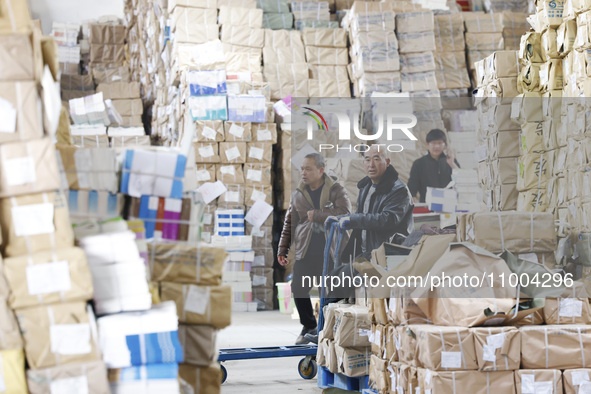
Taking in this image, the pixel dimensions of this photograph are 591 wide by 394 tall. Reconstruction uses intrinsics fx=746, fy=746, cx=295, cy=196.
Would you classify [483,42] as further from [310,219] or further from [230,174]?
[310,219]

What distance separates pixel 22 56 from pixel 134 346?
1.06 meters

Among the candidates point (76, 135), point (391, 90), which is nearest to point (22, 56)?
point (391, 90)

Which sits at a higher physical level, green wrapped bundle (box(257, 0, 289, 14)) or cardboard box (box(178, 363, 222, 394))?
green wrapped bundle (box(257, 0, 289, 14))

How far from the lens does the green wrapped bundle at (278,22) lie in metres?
11.3

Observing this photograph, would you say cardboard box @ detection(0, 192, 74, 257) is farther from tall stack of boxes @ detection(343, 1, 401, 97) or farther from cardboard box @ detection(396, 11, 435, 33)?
cardboard box @ detection(396, 11, 435, 33)

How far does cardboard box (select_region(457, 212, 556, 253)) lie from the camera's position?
458 cm

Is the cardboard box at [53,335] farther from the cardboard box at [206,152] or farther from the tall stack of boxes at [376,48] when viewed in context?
the tall stack of boxes at [376,48]

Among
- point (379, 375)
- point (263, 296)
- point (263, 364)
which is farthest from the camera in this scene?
point (263, 296)

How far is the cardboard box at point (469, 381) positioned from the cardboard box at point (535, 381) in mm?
34

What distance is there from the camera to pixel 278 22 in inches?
444

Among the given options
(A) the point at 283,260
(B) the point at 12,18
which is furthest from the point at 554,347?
(A) the point at 283,260

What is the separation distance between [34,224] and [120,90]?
9708 mm

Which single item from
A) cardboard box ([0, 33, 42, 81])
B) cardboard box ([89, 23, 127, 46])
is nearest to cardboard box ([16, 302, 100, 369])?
cardboard box ([0, 33, 42, 81])

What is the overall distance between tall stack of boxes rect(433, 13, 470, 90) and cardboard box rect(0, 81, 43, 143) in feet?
28.1
